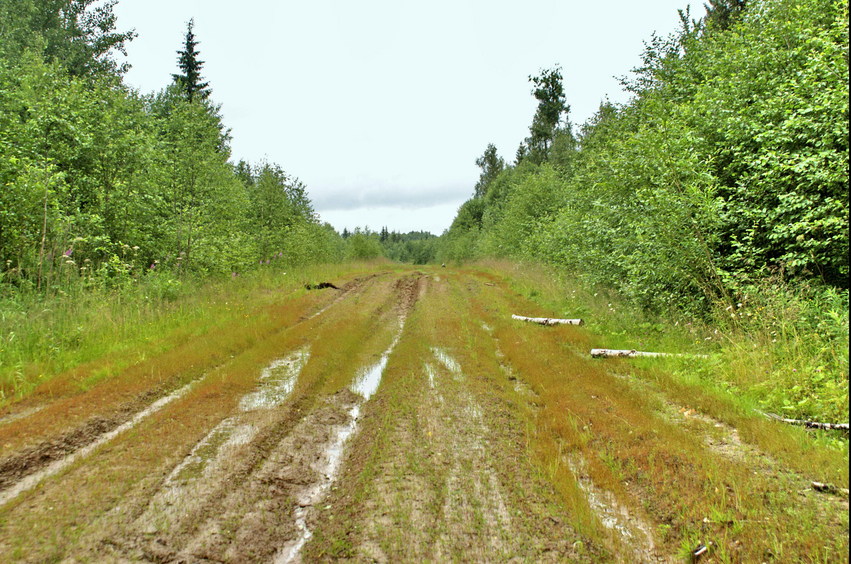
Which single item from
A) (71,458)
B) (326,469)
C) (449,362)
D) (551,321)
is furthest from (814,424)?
(71,458)

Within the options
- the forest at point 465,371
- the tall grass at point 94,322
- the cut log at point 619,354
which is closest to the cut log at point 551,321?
the forest at point 465,371

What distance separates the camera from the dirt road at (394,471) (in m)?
2.85

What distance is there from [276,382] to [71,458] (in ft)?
8.98

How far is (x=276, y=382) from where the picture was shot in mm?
6492

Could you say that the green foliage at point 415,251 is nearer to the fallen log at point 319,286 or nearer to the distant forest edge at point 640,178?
the fallen log at point 319,286

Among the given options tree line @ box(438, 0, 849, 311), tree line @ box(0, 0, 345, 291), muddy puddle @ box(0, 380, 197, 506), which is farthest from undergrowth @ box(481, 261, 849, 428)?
tree line @ box(0, 0, 345, 291)

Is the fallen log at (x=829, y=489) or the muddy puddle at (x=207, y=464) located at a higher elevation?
the muddy puddle at (x=207, y=464)

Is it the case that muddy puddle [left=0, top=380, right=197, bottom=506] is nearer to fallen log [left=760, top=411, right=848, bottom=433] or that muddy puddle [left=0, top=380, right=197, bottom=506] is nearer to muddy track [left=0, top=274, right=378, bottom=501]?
muddy track [left=0, top=274, right=378, bottom=501]

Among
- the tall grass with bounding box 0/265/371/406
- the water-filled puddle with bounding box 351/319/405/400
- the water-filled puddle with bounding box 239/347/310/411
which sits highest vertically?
the tall grass with bounding box 0/265/371/406

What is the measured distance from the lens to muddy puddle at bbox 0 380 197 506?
3.38 m

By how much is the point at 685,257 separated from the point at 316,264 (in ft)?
80.5

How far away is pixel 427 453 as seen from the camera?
4.20 m

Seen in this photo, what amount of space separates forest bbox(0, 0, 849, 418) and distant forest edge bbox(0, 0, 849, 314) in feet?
0.17

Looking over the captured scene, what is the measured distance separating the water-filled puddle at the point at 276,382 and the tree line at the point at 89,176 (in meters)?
5.39
